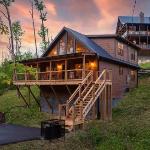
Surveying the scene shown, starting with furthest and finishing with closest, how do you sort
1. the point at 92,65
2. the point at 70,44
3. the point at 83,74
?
the point at 70,44
the point at 92,65
the point at 83,74

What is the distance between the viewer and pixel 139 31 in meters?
67.9

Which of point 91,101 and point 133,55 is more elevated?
point 133,55

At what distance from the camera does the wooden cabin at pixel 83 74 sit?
30625mm

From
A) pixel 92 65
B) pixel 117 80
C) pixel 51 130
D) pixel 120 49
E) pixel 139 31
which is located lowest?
pixel 51 130

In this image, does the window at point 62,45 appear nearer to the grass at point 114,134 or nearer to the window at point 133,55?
the grass at point 114,134

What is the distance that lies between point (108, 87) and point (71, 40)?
8.03 meters

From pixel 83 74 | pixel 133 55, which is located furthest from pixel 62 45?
pixel 133 55

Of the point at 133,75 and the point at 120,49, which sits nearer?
the point at 120,49

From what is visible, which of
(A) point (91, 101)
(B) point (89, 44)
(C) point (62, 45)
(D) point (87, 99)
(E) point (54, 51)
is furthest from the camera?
(E) point (54, 51)

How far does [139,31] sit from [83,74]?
40.3 meters

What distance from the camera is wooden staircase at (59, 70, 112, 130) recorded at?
85.6 feet

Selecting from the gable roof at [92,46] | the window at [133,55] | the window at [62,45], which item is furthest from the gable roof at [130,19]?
the window at [62,45]

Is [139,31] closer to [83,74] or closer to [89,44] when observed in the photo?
[89,44]

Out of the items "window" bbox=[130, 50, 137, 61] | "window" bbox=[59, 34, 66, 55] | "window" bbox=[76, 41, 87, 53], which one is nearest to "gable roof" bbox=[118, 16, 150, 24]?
"window" bbox=[130, 50, 137, 61]
